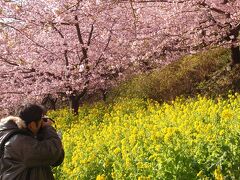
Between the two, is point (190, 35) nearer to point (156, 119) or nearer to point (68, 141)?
point (156, 119)

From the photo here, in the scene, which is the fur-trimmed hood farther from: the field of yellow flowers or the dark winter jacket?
the field of yellow flowers

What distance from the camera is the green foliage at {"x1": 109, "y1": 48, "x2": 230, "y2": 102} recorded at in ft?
50.2

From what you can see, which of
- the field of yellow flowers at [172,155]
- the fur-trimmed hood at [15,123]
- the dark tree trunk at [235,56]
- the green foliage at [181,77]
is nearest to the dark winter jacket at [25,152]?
the fur-trimmed hood at [15,123]

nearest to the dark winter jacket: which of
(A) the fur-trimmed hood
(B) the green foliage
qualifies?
(A) the fur-trimmed hood

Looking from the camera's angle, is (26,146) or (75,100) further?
(75,100)

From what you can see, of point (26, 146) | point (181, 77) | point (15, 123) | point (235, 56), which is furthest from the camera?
point (181, 77)

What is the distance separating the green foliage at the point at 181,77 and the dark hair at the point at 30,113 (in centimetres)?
1018

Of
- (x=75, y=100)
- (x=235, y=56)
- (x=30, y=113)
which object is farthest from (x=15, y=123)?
(x=235, y=56)

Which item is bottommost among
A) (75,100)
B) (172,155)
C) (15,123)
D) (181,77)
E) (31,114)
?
(75,100)

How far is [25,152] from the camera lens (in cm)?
456

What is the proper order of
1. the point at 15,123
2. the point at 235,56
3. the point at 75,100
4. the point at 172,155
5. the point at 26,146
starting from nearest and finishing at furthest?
the point at 26,146 < the point at 15,123 < the point at 172,155 < the point at 235,56 < the point at 75,100

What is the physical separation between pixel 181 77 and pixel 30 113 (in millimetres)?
11948

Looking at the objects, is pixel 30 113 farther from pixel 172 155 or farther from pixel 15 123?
pixel 172 155

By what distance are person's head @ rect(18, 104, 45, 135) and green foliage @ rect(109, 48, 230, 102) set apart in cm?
1016
